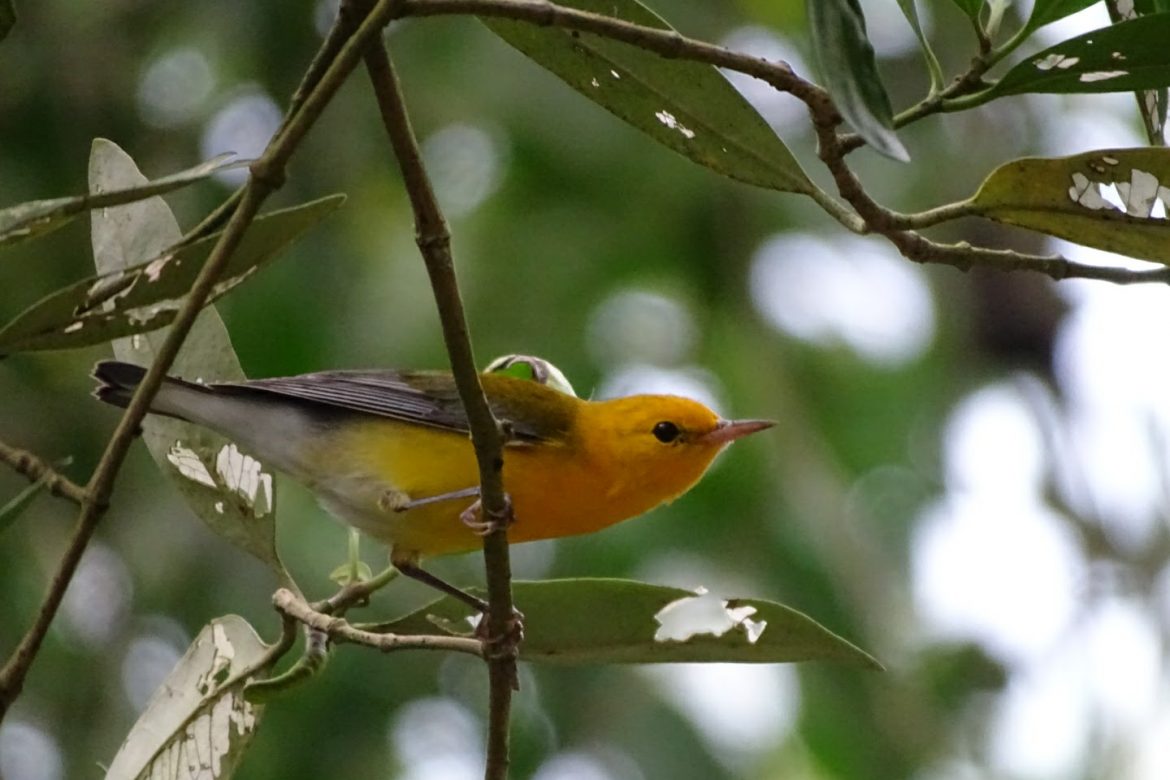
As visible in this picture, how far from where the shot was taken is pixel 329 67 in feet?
5.89

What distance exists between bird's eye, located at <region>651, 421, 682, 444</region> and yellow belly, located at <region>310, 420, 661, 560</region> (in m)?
0.16

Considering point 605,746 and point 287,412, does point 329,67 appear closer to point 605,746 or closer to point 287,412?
point 287,412

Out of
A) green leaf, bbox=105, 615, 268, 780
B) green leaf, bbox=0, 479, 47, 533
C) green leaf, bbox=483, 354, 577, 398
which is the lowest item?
green leaf, bbox=105, 615, 268, 780

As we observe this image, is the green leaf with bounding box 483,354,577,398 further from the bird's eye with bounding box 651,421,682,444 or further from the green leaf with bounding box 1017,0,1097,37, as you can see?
the green leaf with bounding box 1017,0,1097,37

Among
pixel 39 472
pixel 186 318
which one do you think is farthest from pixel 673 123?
pixel 39 472

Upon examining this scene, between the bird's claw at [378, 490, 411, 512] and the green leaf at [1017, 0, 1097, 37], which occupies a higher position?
the green leaf at [1017, 0, 1097, 37]

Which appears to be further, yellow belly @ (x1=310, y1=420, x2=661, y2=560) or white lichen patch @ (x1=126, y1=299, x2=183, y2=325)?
yellow belly @ (x1=310, y1=420, x2=661, y2=560)

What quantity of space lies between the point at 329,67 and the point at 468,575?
348cm

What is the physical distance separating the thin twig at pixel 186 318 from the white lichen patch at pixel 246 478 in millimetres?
822

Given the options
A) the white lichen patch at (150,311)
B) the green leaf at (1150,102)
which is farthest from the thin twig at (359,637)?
the green leaf at (1150,102)

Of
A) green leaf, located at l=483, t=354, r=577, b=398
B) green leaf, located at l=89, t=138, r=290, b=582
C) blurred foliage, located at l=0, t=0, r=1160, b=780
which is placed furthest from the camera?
blurred foliage, located at l=0, t=0, r=1160, b=780

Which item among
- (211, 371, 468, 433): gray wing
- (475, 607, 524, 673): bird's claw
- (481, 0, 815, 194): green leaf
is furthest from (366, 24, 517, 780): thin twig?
(211, 371, 468, 433): gray wing

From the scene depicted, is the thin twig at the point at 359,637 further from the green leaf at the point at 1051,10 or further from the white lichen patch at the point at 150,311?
the green leaf at the point at 1051,10

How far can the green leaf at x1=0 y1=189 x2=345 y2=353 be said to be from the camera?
81.6 inches
